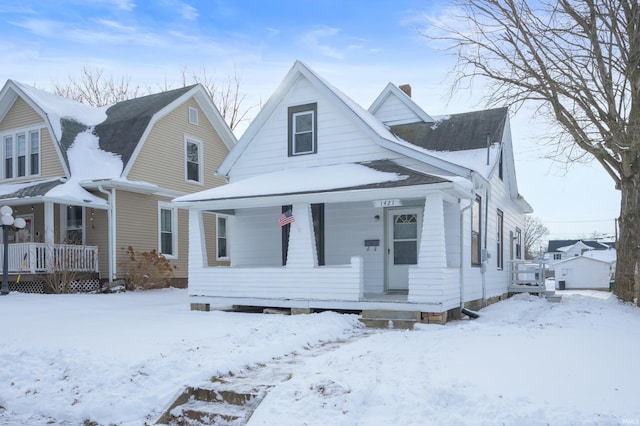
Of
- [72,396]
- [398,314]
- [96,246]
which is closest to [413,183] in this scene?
[398,314]

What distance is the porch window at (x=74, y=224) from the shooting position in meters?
17.1

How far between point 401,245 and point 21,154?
1376cm

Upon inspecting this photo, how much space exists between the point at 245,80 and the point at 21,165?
18.2 metres

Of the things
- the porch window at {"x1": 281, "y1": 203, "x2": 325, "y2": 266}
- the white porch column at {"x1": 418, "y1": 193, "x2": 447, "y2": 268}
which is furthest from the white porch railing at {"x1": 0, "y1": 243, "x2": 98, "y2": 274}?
the white porch column at {"x1": 418, "y1": 193, "x2": 447, "y2": 268}

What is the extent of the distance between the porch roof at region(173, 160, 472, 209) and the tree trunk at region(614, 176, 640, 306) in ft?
23.6

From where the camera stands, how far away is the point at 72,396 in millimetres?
5848

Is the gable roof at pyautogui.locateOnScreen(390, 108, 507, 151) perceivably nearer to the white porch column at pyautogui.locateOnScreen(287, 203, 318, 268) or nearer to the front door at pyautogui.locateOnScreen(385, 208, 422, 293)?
the front door at pyautogui.locateOnScreen(385, 208, 422, 293)

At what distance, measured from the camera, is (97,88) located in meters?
34.1

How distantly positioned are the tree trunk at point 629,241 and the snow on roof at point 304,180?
7677mm

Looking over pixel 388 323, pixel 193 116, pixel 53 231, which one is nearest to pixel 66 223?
pixel 53 231

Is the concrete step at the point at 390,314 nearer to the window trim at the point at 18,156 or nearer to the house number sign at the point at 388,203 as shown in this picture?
the house number sign at the point at 388,203

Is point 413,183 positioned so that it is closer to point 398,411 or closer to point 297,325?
point 297,325

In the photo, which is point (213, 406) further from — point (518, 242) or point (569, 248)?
point (569, 248)

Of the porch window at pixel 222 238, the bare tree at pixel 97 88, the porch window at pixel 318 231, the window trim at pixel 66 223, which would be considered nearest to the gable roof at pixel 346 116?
the porch window at pixel 318 231
